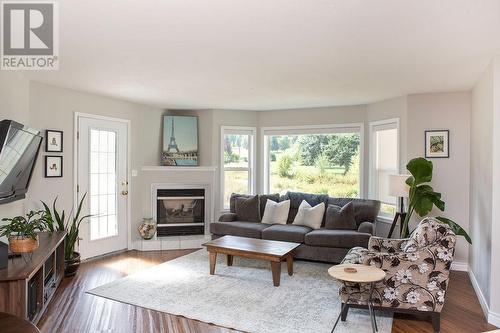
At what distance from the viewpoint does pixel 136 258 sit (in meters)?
5.32

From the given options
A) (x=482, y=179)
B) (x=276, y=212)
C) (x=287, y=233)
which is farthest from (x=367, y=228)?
(x=482, y=179)

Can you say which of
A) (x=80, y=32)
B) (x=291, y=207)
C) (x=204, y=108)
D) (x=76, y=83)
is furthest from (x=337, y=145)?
(x=80, y=32)

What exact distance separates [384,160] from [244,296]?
3.23 m

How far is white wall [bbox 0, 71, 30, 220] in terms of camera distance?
11.8 ft

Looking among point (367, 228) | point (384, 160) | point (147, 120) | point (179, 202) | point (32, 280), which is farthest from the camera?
point (179, 202)

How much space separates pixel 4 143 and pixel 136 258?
2.86 meters

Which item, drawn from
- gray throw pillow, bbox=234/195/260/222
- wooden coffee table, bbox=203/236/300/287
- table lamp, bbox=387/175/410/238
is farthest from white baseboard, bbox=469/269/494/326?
gray throw pillow, bbox=234/195/260/222

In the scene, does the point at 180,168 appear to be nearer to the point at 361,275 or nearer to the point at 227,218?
the point at 227,218

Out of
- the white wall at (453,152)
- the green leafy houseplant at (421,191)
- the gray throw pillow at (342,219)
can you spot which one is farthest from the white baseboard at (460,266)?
the gray throw pillow at (342,219)

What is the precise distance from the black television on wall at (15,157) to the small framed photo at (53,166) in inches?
32.0

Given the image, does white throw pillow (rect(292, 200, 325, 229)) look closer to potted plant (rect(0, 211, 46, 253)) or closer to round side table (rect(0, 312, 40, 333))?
potted plant (rect(0, 211, 46, 253))

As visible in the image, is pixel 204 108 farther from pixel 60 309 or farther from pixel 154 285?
pixel 60 309

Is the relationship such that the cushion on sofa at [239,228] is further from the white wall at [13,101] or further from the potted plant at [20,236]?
the potted plant at [20,236]

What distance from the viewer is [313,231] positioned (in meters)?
5.15
